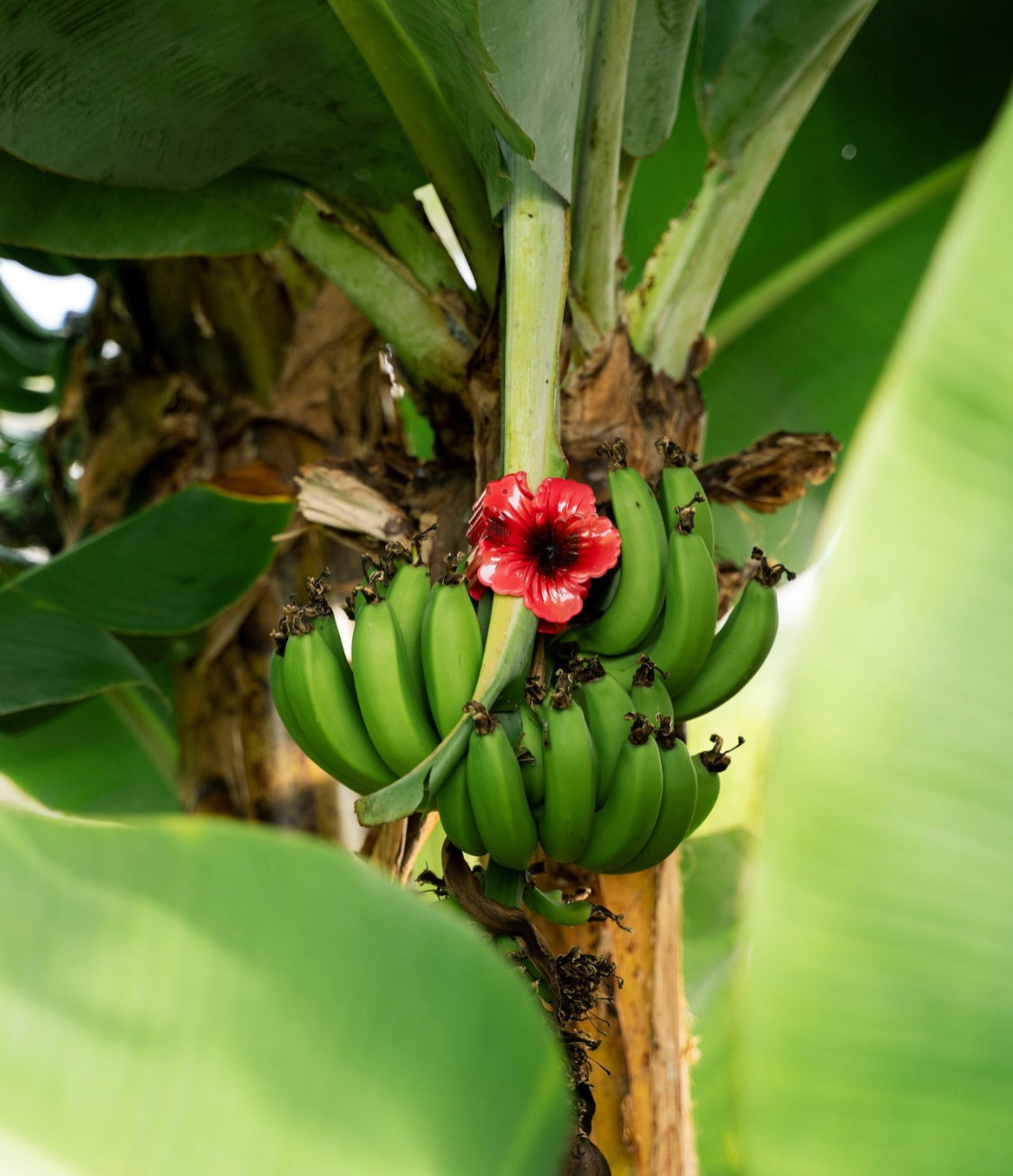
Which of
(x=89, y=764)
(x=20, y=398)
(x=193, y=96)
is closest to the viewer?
(x=193, y=96)

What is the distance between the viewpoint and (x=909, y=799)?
0.34 m

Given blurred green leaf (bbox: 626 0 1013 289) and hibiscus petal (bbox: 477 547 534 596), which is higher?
blurred green leaf (bbox: 626 0 1013 289)

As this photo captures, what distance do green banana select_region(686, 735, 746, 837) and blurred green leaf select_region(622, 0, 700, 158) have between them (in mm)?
551

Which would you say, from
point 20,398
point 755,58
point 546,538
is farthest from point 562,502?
point 20,398

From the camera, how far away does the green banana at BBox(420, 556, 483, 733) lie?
647mm

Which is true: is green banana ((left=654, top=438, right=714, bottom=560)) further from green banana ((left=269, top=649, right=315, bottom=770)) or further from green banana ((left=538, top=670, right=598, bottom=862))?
green banana ((left=269, top=649, right=315, bottom=770))

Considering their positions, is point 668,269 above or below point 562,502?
above

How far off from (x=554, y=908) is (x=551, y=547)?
0.26 metres

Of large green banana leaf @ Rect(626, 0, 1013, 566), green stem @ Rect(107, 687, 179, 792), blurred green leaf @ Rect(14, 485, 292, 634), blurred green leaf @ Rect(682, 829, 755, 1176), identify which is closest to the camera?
blurred green leaf @ Rect(14, 485, 292, 634)

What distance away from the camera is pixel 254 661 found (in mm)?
1221

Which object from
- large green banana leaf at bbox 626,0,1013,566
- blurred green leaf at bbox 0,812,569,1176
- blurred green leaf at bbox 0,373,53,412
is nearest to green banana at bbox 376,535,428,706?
blurred green leaf at bbox 0,812,569,1176

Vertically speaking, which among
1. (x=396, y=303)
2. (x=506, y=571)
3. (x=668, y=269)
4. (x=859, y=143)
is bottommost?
(x=506, y=571)

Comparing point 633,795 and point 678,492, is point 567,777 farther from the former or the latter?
point 678,492

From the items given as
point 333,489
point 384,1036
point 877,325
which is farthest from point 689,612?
point 877,325
